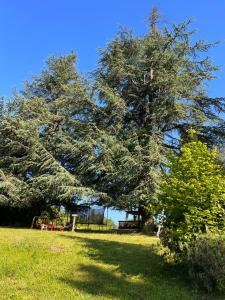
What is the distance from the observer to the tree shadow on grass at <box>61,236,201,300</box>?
8070 mm

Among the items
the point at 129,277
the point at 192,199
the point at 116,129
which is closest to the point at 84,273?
the point at 129,277

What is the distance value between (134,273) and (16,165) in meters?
14.6

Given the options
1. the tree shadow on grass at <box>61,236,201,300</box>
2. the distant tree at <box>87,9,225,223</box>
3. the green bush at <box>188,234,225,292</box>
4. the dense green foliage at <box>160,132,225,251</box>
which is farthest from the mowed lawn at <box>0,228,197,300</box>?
the distant tree at <box>87,9,225,223</box>

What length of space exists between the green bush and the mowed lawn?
0.36 meters

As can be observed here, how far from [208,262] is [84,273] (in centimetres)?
272

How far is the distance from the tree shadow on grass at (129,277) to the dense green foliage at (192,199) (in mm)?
780

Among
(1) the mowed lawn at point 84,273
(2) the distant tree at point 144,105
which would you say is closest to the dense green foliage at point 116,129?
(2) the distant tree at point 144,105

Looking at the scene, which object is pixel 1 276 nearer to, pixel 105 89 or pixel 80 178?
pixel 80 178

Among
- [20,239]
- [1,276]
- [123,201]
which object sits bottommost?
[1,276]

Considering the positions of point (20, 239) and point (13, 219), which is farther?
point (13, 219)

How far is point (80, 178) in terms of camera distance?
829 inches

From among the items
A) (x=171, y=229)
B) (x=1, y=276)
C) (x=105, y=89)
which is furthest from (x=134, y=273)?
(x=105, y=89)

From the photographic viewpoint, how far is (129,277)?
29.7 ft

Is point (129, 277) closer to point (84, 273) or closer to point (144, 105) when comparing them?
point (84, 273)
